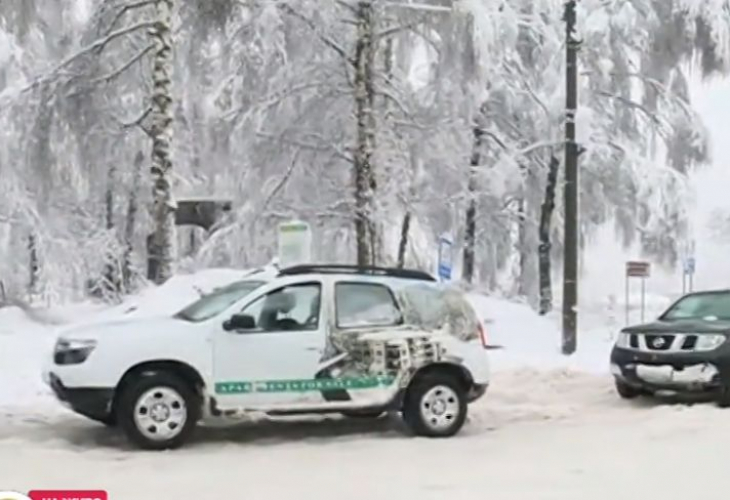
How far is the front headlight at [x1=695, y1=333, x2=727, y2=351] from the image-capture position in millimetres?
11995

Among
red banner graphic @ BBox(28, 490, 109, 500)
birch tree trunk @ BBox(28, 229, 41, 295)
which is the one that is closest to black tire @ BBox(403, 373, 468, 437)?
red banner graphic @ BBox(28, 490, 109, 500)

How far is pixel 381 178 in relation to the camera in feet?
63.9

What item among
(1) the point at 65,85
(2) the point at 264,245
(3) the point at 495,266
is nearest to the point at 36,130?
(1) the point at 65,85

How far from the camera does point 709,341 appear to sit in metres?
12.1

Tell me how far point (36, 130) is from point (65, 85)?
0.96 meters

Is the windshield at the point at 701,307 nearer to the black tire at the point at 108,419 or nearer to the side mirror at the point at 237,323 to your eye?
the side mirror at the point at 237,323

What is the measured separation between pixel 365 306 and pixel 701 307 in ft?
18.9

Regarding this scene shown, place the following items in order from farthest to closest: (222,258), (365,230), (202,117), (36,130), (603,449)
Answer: (202,117) < (222,258) < (365,230) < (36,130) < (603,449)

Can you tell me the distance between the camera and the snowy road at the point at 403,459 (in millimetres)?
7590

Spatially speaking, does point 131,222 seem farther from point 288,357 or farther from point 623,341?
point 288,357

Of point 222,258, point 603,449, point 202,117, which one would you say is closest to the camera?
point 603,449

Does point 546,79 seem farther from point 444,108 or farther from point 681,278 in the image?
point 681,278

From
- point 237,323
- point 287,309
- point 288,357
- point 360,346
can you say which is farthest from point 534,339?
point 237,323

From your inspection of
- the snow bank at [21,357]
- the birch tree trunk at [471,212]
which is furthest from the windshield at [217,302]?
the birch tree trunk at [471,212]
